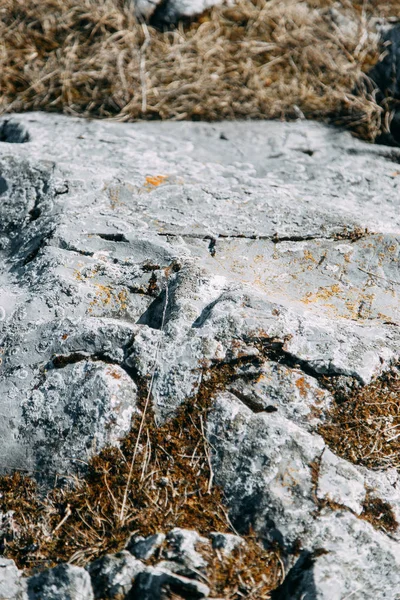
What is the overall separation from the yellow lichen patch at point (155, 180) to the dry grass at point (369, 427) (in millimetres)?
1647

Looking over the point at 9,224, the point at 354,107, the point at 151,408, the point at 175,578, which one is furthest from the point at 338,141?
the point at 175,578

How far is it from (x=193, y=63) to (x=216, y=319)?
115 inches

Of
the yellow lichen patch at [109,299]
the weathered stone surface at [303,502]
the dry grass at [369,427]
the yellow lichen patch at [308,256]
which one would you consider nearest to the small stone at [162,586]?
the weathered stone surface at [303,502]

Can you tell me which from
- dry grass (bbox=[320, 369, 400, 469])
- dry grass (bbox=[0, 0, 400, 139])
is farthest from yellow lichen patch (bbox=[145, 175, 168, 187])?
dry grass (bbox=[320, 369, 400, 469])

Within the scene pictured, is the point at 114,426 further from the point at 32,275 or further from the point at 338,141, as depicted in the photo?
the point at 338,141

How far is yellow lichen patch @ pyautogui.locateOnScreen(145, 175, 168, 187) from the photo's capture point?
3154mm

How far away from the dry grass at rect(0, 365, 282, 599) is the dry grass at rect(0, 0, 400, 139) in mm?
2764

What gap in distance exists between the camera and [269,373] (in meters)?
2.19

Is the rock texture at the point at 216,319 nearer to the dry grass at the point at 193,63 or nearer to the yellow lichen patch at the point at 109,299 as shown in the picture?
the yellow lichen patch at the point at 109,299

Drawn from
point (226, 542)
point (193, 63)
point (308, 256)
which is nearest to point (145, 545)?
point (226, 542)

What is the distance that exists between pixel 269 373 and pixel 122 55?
3264 millimetres

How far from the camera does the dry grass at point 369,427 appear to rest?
6.80 feet

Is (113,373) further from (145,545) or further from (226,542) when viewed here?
(226,542)

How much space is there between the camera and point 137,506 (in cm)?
193
